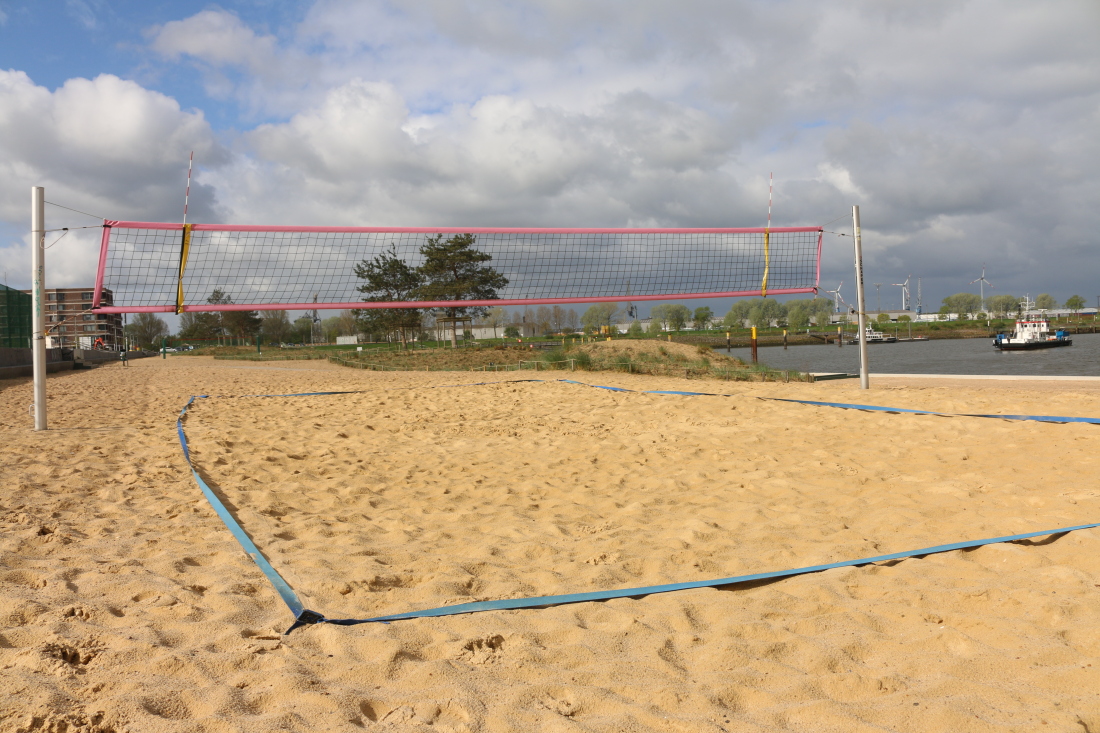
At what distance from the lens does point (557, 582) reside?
2549 mm

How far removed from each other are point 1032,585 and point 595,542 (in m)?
A: 1.74

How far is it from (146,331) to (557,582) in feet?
223

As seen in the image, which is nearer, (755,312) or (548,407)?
(548,407)

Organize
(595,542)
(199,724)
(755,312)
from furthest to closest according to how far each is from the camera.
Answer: (755,312) → (595,542) → (199,724)

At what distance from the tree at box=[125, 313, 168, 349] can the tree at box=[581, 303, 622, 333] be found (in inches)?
1542

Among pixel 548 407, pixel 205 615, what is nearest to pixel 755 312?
pixel 548 407

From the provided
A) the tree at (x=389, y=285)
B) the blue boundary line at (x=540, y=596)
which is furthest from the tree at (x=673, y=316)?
the blue boundary line at (x=540, y=596)

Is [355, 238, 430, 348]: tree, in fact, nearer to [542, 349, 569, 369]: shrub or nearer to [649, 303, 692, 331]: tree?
[542, 349, 569, 369]: shrub

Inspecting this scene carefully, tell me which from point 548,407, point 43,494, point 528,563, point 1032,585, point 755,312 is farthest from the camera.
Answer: point 755,312

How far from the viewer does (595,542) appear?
10.2 ft

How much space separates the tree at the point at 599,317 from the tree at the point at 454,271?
58.2 ft

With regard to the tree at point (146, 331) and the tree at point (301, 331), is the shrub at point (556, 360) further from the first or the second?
the tree at point (146, 331)

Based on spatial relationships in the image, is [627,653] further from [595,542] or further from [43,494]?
[43,494]

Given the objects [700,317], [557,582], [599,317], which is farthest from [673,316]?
[557,582]
